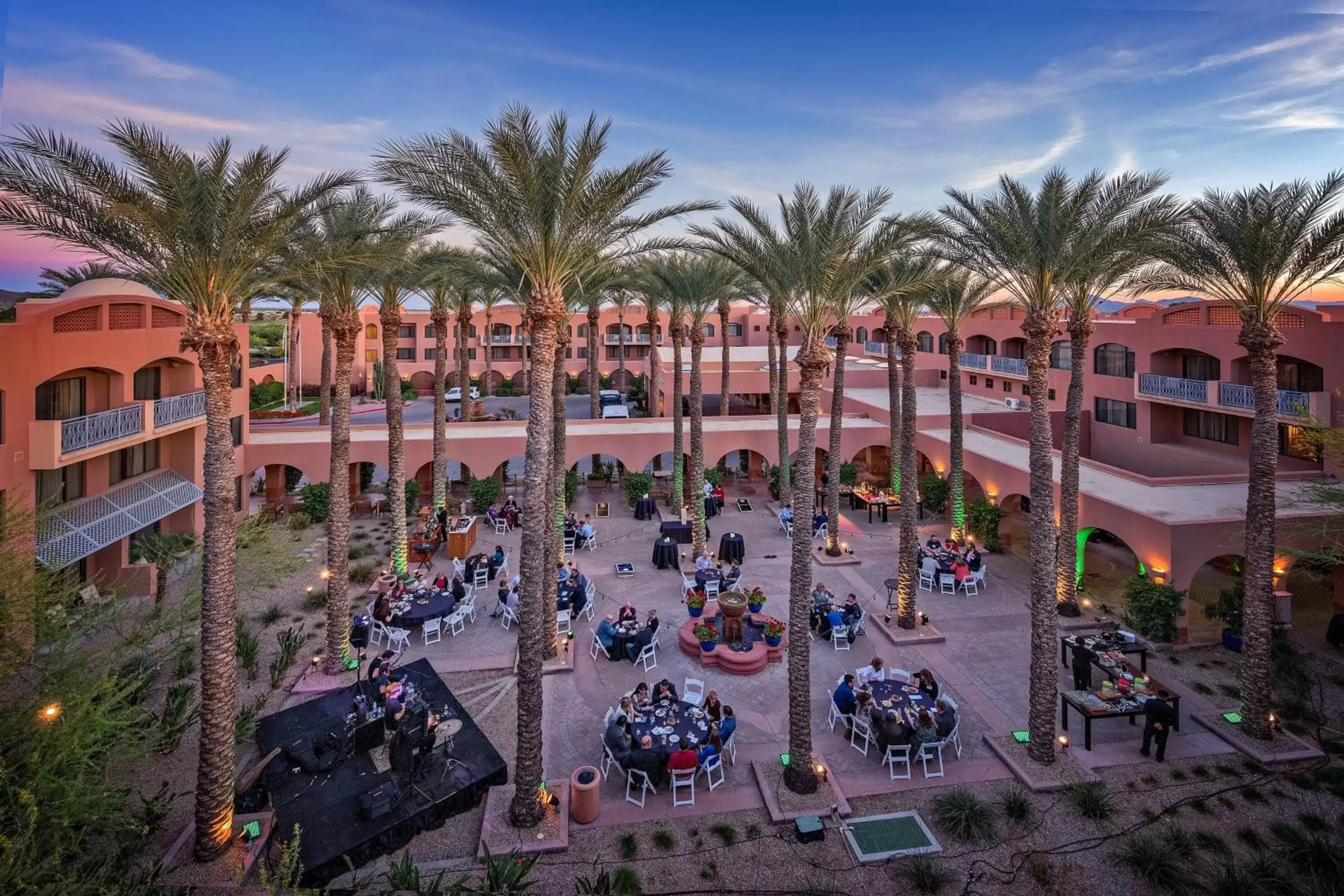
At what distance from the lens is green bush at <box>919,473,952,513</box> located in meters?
25.3

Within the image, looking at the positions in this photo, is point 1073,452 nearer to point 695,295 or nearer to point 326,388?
point 695,295

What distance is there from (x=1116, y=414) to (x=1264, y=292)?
1625 cm

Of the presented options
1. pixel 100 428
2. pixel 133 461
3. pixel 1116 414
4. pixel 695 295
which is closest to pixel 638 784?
pixel 100 428

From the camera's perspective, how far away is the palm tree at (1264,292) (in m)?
11.2

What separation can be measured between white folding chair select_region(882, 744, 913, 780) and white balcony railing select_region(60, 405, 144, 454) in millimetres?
17337

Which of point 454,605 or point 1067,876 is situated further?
point 454,605

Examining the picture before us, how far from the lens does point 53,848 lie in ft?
21.2

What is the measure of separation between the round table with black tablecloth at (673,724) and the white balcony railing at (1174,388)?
2006cm

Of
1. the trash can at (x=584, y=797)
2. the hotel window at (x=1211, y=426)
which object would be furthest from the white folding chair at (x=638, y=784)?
the hotel window at (x=1211, y=426)

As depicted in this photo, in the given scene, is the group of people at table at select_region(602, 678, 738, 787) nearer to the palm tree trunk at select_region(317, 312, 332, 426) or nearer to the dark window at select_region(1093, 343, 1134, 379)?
the dark window at select_region(1093, 343, 1134, 379)

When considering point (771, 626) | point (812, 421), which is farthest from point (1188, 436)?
point (812, 421)

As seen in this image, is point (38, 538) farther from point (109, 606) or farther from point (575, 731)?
point (575, 731)

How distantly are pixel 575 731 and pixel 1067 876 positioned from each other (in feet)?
24.8

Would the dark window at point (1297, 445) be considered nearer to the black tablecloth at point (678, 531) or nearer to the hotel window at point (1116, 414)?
the hotel window at point (1116, 414)
